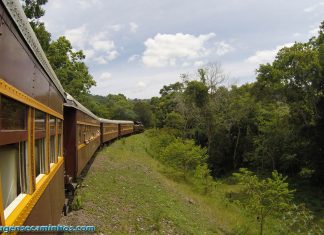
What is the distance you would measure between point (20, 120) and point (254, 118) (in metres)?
36.4

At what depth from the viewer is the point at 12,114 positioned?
2.55 metres

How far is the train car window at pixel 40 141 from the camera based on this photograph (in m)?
→ 3.64

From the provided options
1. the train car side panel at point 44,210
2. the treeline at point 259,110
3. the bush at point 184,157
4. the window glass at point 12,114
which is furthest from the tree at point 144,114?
the window glass at point 12,114

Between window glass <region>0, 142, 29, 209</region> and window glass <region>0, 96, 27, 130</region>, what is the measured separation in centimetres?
16

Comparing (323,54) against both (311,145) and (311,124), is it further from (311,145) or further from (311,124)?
(311,145)

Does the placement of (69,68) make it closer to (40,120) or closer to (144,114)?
(40,120)

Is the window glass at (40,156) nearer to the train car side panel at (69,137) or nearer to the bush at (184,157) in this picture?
the train car side panel at (69,137)

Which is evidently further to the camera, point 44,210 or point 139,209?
point 139,209

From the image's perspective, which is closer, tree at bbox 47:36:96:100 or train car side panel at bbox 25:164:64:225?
train car side panel at bbox 25:164:64:225

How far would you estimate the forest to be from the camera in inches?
900

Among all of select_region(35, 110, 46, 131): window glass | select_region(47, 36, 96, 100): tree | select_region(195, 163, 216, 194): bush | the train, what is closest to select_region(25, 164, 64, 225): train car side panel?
the train

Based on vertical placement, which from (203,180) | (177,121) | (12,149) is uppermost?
(177,121)

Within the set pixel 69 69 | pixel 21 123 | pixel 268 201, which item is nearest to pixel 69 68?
pixel 69 69

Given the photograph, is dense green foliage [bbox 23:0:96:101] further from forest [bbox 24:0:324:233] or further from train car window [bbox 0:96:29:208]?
train car window [bbox 0:96:29:208]
